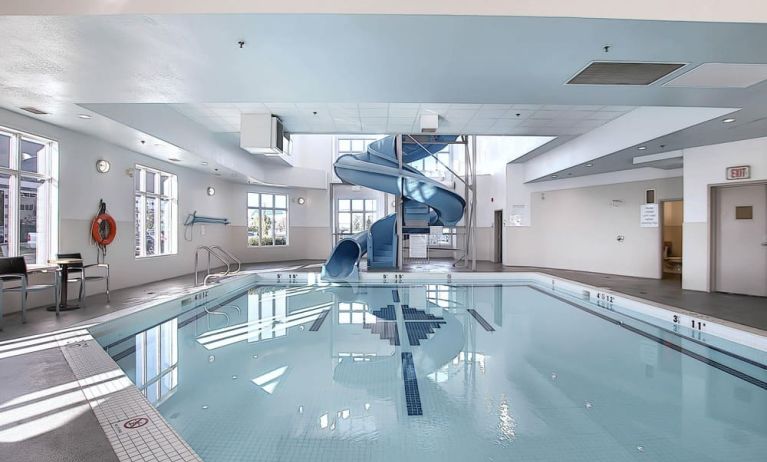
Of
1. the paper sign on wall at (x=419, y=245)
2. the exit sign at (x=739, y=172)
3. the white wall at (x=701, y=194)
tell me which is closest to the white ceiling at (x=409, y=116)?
the white wall at (x=701, y=194)

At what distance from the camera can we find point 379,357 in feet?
10.5

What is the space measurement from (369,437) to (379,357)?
1.25 m

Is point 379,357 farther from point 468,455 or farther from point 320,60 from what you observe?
point 320,60

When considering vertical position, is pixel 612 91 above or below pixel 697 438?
above

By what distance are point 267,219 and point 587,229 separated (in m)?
8.26

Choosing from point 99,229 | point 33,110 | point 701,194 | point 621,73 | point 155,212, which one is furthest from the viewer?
point 155,212

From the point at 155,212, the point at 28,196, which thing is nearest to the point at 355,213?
the point at 155,212

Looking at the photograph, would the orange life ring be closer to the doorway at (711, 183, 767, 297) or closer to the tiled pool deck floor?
the tiled pool deck floor

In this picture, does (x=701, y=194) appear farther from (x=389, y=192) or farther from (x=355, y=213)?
(x=355, y=213)

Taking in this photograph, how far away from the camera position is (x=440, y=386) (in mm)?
2600

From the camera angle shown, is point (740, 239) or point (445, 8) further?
Result: point (740, 239)

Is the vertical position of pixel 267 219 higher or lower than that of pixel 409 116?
lower

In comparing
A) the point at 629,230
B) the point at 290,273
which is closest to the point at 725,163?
the point at 629,230

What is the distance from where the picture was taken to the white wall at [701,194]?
17.3 feet
